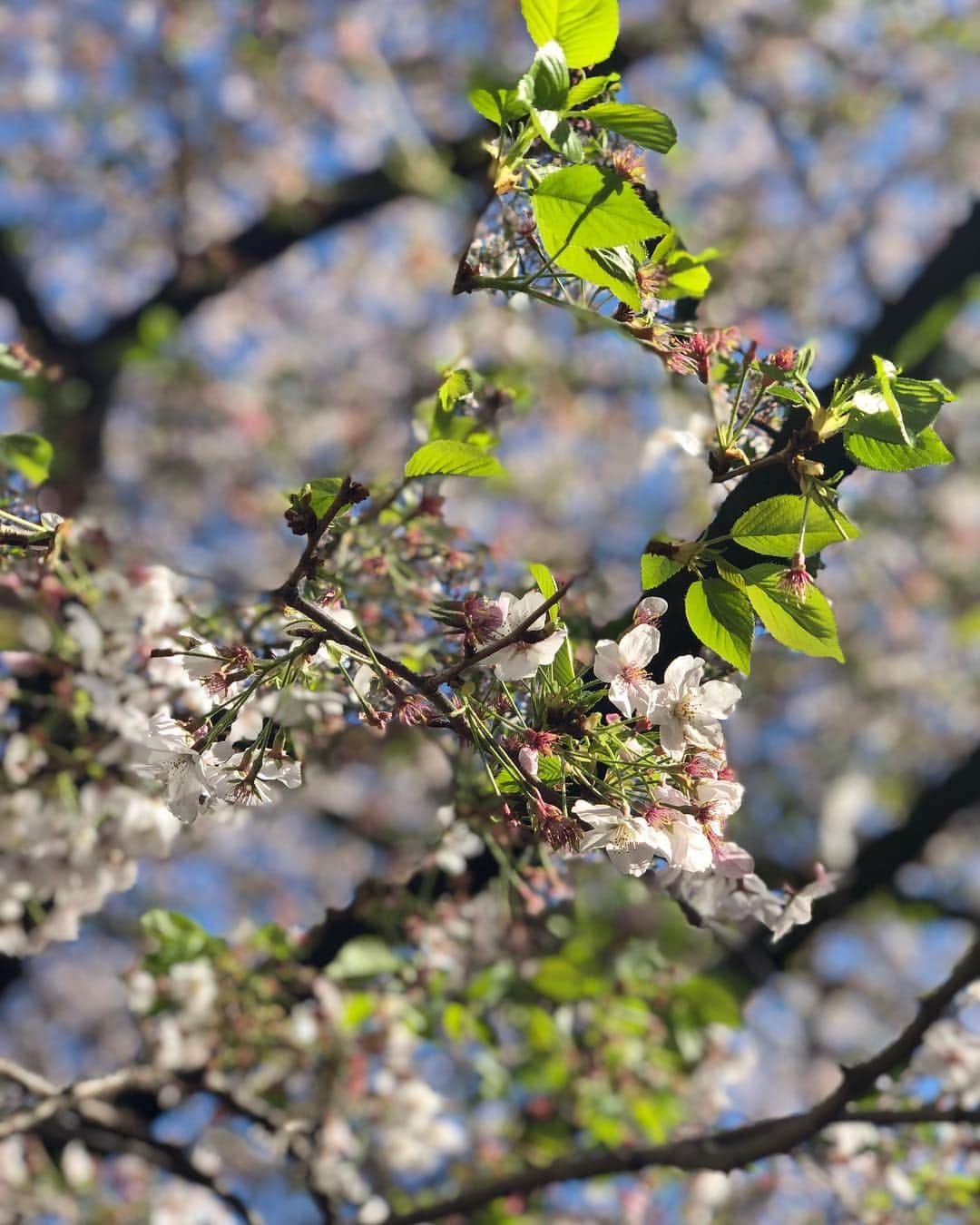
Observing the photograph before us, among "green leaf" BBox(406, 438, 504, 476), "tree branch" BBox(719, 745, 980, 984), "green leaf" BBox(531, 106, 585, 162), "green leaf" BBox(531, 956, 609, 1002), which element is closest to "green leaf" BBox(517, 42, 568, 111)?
"green leaf" BBox(531, 106, 585, 162)

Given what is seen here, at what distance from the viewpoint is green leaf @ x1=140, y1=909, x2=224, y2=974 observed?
200 centimetres

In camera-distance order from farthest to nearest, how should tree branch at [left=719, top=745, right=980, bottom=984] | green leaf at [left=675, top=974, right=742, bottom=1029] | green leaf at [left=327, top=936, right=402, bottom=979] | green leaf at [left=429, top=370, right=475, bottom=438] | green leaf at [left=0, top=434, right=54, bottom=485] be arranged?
tree branch at [left=719, top=745, right=980, bottom=984], green leaf at [left=675, top=974, right=742, bottom=1029], green leaf at [left=327, top=936, right=402, bottom=979], green leaf at [left=0, top=434, right=54, bottom=485], green leaf at [left=429, top=370, right=475, bottom=438]

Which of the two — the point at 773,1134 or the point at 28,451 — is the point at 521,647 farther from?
the point at 773,1134

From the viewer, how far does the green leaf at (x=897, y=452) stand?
0.74m

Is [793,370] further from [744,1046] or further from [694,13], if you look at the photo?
[694,13]

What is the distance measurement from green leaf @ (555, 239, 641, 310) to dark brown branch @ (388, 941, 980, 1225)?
1.00 meters

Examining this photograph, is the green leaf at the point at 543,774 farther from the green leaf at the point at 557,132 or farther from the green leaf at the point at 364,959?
the green leaf at the point at 364,959

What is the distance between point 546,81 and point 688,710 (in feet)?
Result: 1.53

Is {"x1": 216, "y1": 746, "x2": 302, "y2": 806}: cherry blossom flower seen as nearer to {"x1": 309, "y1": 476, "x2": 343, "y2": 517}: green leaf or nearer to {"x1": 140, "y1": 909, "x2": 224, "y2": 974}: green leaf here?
{"x1": 309, "y1": 476, "x2": 343, "y2": 517}: green leaf

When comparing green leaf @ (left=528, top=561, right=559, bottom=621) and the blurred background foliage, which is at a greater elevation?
the blurred background foliage

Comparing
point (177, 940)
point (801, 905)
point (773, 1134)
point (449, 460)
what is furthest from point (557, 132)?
point (177, 940)

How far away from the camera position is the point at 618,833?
2.59 ft

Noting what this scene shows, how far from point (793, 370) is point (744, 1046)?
257cm

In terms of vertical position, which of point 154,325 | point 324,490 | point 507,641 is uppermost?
point 154,325
